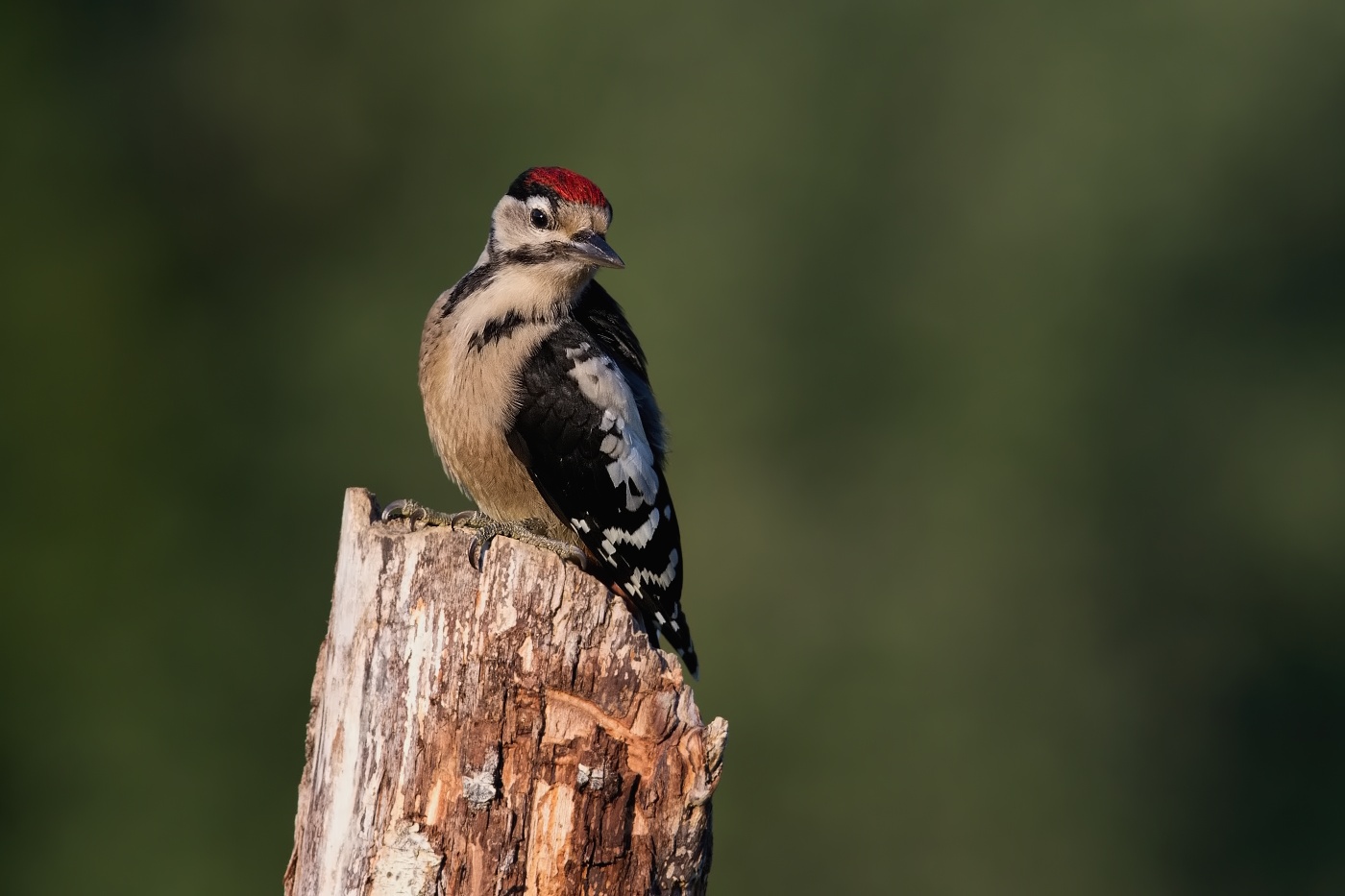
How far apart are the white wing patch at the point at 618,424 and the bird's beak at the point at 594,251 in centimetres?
31

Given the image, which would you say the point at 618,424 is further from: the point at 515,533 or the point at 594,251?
the point at 515,533

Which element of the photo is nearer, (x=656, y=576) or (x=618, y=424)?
(x=618, y=424)

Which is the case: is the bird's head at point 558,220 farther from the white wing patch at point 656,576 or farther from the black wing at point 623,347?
the white wing patch at point 656,576

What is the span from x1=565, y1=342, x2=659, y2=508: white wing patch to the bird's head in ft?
0.99

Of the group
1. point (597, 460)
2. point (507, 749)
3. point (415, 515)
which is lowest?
point (507, 749)

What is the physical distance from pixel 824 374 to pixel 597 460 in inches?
399

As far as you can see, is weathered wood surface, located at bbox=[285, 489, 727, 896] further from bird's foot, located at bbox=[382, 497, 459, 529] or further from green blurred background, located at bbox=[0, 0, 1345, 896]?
green blurred background, located at bbox=[0, 0, 1345, 896]

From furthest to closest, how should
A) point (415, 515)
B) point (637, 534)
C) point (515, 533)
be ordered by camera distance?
point (637, 534) → point (515, 533) → point (415, 515)

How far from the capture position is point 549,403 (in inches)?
192

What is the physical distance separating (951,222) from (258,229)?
22.0 feet

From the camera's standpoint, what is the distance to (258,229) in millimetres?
15422

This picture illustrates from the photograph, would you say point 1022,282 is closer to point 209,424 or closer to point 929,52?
point 929,52

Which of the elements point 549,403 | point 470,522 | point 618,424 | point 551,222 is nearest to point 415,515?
point 470,522

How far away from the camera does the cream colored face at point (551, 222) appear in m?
4.96
